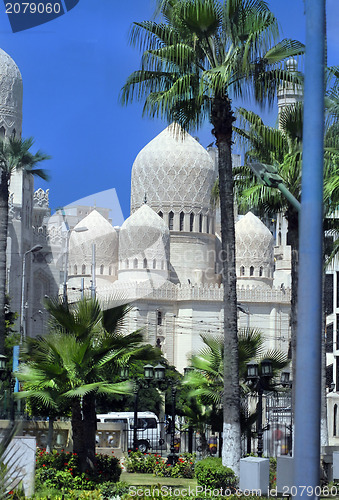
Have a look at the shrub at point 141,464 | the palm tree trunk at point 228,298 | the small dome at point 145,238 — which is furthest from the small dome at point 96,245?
the palm tree trunk at point 228,298

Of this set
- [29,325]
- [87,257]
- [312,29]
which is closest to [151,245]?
[87,257]

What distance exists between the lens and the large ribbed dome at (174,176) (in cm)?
7338

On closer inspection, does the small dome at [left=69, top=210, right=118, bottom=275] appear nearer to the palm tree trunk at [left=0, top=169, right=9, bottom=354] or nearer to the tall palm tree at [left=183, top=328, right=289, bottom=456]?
the palm tree trunk at [left=0, top=169, right=9, bottom=354]

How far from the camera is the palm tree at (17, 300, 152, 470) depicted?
1412cm

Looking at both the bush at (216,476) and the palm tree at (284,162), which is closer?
the bush at (216,476)

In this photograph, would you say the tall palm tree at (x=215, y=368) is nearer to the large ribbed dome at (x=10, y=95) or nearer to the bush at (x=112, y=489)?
the bush at (x=112, y=489)

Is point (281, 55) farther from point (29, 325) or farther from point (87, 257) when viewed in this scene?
point (87, 257)

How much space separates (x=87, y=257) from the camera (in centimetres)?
7219

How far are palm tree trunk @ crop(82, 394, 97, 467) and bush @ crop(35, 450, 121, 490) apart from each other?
0.15 m

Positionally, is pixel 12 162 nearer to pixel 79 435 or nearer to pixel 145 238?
pixel 79 435

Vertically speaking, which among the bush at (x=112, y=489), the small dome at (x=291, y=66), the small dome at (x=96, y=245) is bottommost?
the bush at (x=112, y=489)

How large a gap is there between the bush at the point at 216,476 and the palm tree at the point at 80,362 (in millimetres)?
1825

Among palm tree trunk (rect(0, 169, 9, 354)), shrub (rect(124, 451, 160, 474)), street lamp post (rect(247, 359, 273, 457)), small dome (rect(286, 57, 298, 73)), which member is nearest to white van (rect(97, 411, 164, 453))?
palm tree trunk (rect(0, 169, 9, 354))

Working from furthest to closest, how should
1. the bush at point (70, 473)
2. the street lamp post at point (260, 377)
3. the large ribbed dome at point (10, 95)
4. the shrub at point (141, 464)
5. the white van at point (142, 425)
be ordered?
1. the large ribbed dome at point (10, 95)
2. the white van at point (142, 425)
3. the shrub at point (141, 464)
4. the street lamp post at point (260, 377)
5. the bush at point (70, 473)
